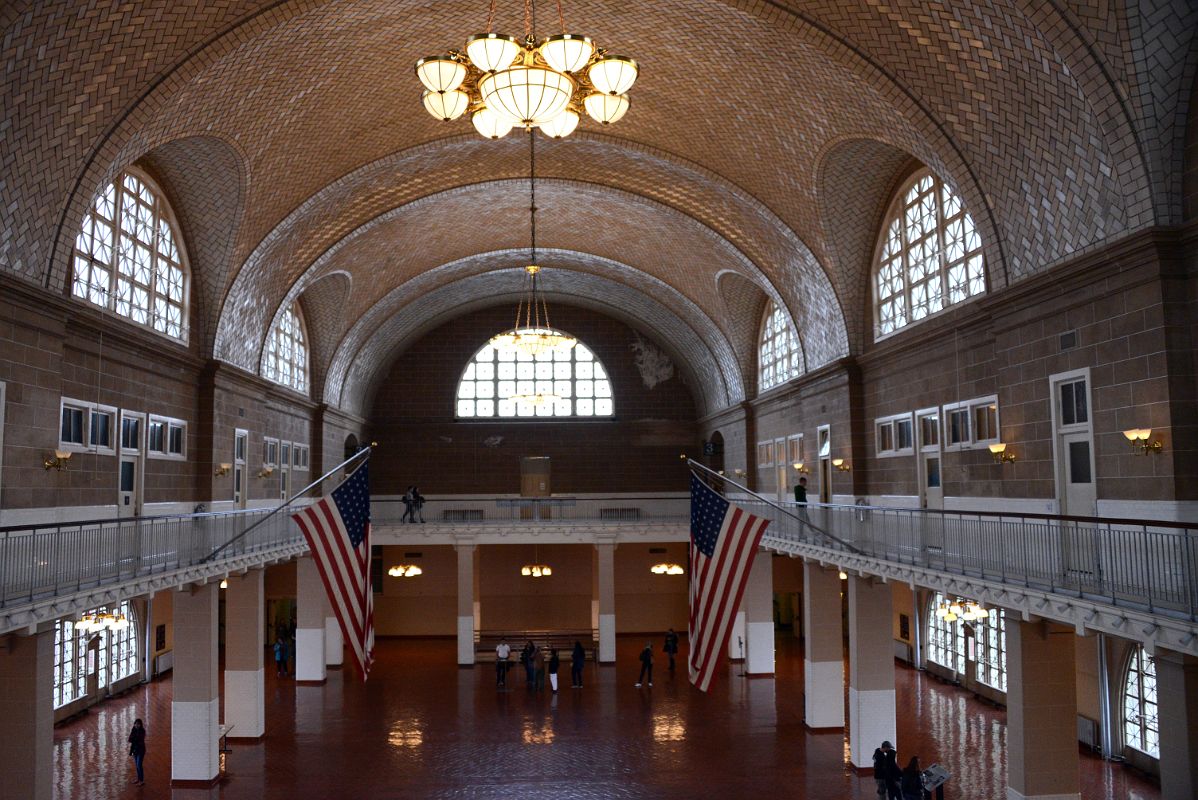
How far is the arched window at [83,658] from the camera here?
74.5 ft

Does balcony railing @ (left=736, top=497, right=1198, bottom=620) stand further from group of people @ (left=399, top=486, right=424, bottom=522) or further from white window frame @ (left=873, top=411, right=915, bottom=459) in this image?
group of people @ (left=399, top=486, right=424, bottom=522)

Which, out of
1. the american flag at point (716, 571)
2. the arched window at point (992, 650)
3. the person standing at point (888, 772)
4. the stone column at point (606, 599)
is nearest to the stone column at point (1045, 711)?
the person standing at point (888, 772)

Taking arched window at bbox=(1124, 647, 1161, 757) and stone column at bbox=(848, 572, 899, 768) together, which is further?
stone column at bbox=(848, 572, 899, 768)

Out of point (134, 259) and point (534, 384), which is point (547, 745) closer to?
point (134, 259)

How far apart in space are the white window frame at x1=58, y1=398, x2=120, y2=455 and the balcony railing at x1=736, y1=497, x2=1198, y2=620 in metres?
13.7

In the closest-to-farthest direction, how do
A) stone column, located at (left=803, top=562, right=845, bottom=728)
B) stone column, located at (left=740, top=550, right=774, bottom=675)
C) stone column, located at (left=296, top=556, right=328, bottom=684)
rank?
stone column, located at (left=803, top=562, right=845, bottom=728), stone column, located at (left=296, top=556, right=328, bottom=684), stone column, located at (left=740, top=550, right=774, bottom=675)

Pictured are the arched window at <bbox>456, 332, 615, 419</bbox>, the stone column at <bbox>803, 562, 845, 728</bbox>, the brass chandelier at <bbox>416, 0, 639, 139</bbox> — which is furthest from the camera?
the arched window at <bbox>456, 332, 615, 419</bbox>

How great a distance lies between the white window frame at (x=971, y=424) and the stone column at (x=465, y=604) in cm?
1674

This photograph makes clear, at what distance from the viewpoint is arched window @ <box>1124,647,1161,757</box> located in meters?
17.1

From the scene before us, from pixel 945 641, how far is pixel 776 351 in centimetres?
999

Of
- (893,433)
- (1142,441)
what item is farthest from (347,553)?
(893,433)

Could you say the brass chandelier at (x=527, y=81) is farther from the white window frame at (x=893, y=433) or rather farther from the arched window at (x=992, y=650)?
the arched window at (x=992, y=650)

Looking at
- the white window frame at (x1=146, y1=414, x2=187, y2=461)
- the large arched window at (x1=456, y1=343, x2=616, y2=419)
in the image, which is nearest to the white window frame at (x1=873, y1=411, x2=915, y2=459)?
the white window frame at (x1=146, y1=414, x2=187, y2=461)

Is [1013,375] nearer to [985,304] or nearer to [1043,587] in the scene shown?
[985,304]
